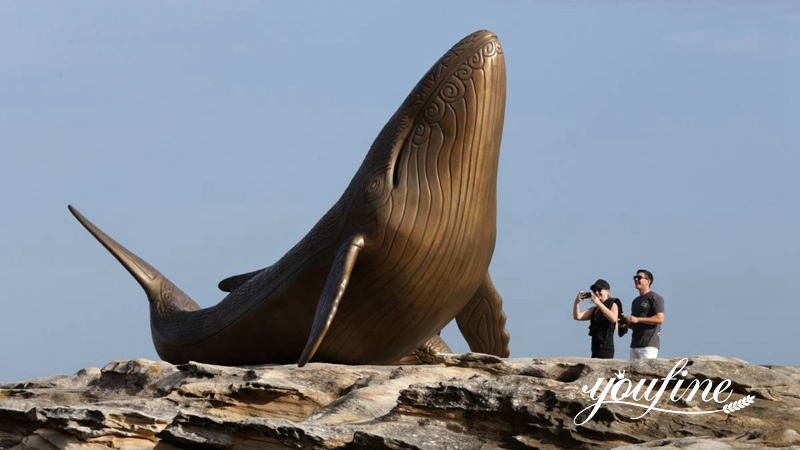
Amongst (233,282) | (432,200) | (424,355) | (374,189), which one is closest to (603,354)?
(424,355)

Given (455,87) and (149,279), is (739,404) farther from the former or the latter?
(149,279)

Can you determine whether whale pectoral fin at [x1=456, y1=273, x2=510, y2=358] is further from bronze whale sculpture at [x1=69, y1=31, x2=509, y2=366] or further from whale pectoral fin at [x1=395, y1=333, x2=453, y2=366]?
bronze whale sculpture at [x1=69, y1=31, x2=509, y2=366]

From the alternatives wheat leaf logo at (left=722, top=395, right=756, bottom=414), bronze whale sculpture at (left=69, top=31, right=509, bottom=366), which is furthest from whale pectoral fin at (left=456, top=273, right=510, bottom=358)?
wheat leaf logo at (left=722, top=395, right=756, bottom=414)

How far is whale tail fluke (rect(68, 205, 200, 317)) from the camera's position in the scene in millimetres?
12719

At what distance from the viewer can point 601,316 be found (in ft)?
38.0

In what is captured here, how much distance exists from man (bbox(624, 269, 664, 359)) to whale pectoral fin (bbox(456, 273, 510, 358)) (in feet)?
4.32

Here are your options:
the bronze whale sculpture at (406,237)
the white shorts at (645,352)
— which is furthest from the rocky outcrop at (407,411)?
the white shorts at (645,352)

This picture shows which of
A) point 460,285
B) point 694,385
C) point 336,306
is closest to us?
point 694,385

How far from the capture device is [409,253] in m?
9.93

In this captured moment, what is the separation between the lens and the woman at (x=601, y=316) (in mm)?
11508

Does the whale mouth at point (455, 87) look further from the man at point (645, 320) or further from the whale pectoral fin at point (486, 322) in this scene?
the man at point (645, 320)

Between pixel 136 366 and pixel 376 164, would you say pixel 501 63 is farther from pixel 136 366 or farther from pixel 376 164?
pixel 136 366

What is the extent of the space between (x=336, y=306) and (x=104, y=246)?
4.23 m

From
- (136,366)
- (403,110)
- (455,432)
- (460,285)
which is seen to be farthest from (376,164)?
(455,432)
